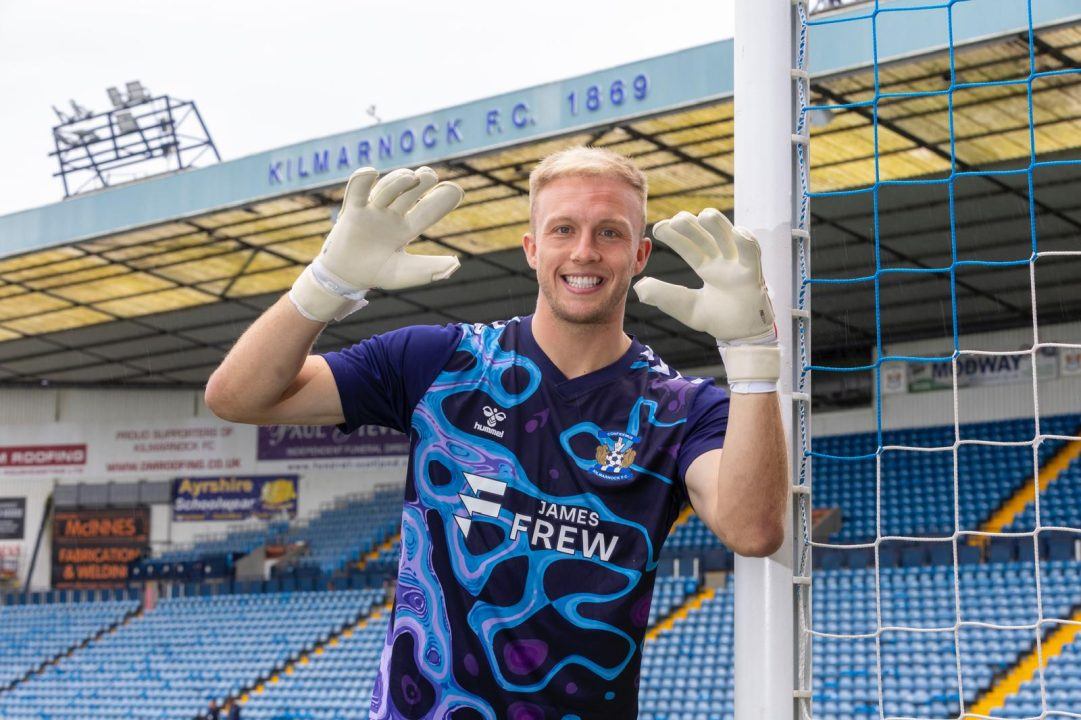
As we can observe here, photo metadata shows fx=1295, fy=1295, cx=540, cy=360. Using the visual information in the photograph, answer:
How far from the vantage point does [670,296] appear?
8.25ft

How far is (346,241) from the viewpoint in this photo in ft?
8.43

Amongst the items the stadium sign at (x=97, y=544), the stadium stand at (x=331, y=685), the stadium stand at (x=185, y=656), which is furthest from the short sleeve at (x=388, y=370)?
the stadium sign at (x=97, y=544)

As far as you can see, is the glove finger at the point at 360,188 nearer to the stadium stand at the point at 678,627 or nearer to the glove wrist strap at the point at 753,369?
the glove wrist strap at the point at 753,369

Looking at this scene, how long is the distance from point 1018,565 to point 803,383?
17.0m

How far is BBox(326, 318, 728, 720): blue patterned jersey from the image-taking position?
2.56 metres

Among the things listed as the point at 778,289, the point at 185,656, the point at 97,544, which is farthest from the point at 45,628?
the point at 778,289

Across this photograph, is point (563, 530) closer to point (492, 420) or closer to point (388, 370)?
point (492, 420)

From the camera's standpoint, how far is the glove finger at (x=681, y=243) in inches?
94.5

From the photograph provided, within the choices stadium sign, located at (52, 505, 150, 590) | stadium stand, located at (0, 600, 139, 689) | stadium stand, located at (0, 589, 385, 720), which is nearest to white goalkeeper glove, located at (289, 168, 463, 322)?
stadium stand, located at (0, 589, 385, 720)

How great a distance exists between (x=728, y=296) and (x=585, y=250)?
29cm

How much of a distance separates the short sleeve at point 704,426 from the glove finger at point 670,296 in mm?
192

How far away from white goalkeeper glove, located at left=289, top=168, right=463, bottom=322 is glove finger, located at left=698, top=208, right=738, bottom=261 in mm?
488

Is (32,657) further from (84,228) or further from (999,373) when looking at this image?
(999,373)

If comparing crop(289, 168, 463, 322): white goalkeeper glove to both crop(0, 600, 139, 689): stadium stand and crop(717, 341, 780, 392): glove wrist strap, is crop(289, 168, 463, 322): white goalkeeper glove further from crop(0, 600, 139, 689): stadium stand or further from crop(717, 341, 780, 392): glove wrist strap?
crop(0, 600, 139, 689): stadium stand
